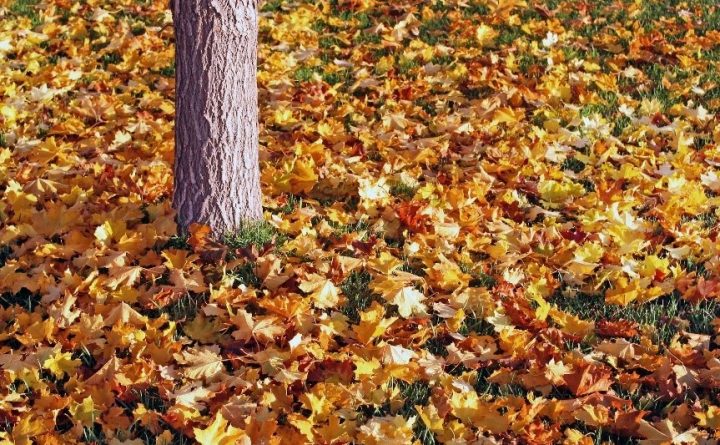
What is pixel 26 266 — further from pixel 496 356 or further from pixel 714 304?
pixel 714 304

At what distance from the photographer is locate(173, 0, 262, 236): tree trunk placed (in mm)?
3568

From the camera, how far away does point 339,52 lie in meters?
6.11

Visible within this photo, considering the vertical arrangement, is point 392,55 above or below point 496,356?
above

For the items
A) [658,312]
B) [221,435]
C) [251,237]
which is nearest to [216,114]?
[251,237]

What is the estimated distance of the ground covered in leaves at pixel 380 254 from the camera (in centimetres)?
281

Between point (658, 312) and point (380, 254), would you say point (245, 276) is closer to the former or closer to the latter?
point (380, 254)

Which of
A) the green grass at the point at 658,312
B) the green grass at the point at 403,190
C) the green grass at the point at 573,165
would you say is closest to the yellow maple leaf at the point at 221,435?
the green grass at the point at 658,312

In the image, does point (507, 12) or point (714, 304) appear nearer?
point (714, 304)

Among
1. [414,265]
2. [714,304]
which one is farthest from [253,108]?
[714,304]

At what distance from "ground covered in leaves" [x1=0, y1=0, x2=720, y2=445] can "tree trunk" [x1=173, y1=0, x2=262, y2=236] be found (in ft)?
0.51

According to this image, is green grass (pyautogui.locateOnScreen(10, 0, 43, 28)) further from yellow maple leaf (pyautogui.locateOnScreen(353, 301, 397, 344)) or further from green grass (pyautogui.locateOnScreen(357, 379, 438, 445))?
green grass (pyautogui.locateOnScreen(357, 379, 438, 445))

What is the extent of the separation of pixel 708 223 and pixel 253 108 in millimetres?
2266

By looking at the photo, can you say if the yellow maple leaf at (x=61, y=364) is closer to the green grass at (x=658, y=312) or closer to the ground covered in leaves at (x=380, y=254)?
the ground covered in leaves at (x=380, y=254)

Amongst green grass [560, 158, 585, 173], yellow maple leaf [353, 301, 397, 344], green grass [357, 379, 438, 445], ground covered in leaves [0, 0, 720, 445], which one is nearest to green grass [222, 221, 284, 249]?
ground covered in leaves [0, 0, 720, 445]
